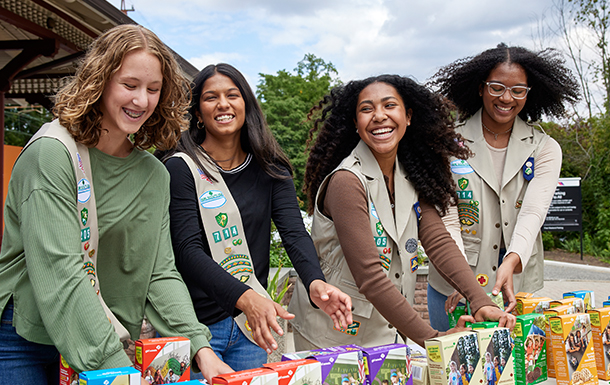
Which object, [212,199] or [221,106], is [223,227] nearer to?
[212,199]

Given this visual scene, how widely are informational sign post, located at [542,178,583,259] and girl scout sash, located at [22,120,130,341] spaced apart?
35.1ft

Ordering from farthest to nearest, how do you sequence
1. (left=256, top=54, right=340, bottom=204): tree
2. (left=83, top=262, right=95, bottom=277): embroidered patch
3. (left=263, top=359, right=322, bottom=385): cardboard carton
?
(left=256, top=54, right=340, bottom=204): tree, (left=83, top=262, right=95, bottom=277): embroidered patch, (left=263, top=359, right=322, bottom=385): cardboard carton

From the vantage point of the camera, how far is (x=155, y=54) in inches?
65.4

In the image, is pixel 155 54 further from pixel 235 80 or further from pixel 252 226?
pixel 252 226

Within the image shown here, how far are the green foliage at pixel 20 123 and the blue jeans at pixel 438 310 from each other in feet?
32.1

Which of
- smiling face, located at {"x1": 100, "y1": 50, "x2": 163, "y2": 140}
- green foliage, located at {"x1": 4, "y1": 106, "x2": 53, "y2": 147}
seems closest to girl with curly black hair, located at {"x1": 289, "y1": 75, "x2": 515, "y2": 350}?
smiling face, located at {"x1": 100, "y1": 50, "x2": 163, "y2": 140}

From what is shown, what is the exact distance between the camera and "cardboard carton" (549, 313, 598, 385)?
1.98 meters

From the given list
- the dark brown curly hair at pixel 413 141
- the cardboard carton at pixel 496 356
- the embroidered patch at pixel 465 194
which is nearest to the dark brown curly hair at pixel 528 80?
the dark brown curly hair at pixel 413 141

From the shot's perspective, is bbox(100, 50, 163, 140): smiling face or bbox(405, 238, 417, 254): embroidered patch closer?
bbox(100, 50, 163, 140): smiling face

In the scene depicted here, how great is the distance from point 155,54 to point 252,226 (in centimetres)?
79

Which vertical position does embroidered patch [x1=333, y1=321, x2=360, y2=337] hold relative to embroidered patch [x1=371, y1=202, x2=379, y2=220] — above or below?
below

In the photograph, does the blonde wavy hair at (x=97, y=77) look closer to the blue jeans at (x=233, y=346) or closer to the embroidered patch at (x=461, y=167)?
the blue jeans at (x=233, y=346)

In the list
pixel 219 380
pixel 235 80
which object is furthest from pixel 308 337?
pixel 235 80

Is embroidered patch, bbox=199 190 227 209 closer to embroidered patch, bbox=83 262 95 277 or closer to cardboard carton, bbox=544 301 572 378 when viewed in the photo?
embroidered patch, bbox=83 262 95 277
